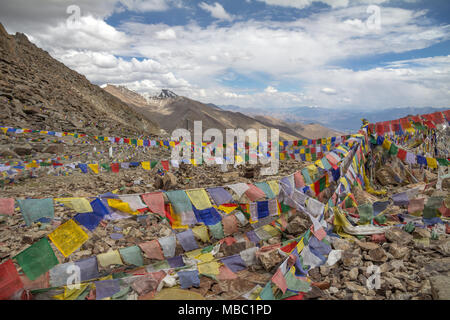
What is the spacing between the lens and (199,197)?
392 cm

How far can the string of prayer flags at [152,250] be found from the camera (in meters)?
3.61

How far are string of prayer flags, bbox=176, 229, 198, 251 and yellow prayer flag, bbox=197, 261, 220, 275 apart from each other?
483 mm

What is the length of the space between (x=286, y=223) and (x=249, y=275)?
1.42 meters

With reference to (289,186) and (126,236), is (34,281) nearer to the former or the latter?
(126,236)

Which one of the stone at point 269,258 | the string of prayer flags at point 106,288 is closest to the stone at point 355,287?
the stone at point 269,258

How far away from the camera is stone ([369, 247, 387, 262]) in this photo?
350cm

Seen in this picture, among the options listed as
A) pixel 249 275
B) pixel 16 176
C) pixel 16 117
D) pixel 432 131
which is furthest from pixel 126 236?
A: pixel 16 117

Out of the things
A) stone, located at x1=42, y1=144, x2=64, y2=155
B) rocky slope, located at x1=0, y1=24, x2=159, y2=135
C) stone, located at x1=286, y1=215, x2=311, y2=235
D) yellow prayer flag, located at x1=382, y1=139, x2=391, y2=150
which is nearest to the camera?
stone, located at x1=286, y1=215, x2=311, y2=235

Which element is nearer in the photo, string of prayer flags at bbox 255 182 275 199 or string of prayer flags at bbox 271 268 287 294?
string of prayer flags at bbox 271 268 287 294

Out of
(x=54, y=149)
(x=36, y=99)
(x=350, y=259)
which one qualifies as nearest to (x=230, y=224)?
(x=350, y=259)

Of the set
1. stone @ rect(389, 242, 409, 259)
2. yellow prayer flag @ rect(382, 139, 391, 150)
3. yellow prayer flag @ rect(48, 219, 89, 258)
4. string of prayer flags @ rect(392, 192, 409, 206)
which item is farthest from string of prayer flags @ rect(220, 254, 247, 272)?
yellow prayer flag @ rect(382, 139, 391, 150)

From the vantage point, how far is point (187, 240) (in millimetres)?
3965

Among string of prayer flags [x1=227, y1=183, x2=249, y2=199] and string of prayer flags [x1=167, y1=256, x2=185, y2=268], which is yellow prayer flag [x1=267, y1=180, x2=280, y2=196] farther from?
string of prayer flags [x1=167, y1=256, x2=185, y2=268]

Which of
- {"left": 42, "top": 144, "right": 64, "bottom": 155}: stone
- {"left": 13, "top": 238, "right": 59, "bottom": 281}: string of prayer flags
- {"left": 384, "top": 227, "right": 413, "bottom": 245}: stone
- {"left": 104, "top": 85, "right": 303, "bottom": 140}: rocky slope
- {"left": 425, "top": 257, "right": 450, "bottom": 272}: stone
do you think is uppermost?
{"left": 104, "top": 85, "right": 303, "bottom": 140}: rocky slope
